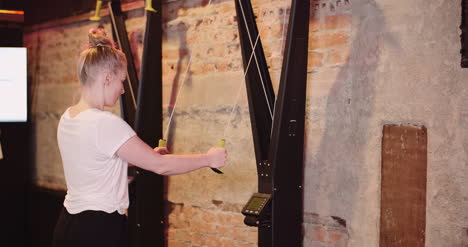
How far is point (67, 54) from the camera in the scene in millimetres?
3982

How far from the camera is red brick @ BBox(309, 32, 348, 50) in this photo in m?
2.42

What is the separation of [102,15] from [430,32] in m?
2.30

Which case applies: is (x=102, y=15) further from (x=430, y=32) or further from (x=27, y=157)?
(x=430, y=32)

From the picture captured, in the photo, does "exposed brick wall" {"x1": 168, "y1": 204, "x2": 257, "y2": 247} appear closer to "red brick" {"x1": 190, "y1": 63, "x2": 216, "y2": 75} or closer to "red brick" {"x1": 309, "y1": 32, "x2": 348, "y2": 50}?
"red brick" {"x1": 190, "y1": 63, "x2": 216, "y2": 75}

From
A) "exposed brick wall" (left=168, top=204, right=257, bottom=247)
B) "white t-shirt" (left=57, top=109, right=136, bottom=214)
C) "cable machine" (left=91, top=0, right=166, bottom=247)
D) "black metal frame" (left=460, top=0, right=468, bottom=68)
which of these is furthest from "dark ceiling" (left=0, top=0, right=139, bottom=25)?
"black metal frame" (left=460, top=0, right=468, bottom=68)

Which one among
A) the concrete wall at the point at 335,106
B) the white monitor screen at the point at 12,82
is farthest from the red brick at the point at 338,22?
the white monitor screen at the point at 12,82

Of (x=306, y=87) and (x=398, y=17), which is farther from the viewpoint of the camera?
(x=306, y=87)

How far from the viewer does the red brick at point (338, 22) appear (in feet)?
7.89

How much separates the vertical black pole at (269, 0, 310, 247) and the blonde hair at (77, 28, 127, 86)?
2.26ft

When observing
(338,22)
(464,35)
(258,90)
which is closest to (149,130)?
(258,90)

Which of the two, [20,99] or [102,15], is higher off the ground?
[102,15]

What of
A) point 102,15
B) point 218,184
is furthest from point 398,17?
point 102,15

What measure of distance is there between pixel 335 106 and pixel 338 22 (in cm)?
38

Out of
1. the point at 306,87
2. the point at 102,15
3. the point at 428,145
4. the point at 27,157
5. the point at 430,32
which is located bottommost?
the point at 27,157
